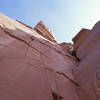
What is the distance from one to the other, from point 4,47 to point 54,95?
188cm

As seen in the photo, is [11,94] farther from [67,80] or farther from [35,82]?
[67,80]

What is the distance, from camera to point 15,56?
3.28 m

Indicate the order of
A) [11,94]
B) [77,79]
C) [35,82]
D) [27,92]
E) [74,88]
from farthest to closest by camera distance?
[77,79], [74,88], [35,82], [27,92], [11,94]

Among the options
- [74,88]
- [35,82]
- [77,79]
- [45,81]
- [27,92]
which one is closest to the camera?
[27,92]

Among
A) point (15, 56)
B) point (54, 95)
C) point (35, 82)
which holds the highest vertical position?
point (15, 56)

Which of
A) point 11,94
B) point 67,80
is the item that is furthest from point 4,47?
point 67,80

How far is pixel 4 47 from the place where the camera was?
10.9 ft

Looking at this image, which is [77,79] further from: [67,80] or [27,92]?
[27,92]

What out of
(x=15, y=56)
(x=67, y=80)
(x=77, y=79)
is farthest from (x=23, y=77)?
(x=77, y=79)

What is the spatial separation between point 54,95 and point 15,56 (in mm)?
1472

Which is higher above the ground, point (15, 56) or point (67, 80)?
point (15, 56)

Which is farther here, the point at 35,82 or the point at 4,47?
the point at 4,47

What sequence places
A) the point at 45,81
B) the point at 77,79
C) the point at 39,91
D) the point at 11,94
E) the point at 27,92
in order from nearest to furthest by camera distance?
1. the point at 11,94
2. the point at 27,92
3. the point at 39,91
4. the point at 45,81
5. the point at 77,79

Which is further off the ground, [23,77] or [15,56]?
[15,56]
